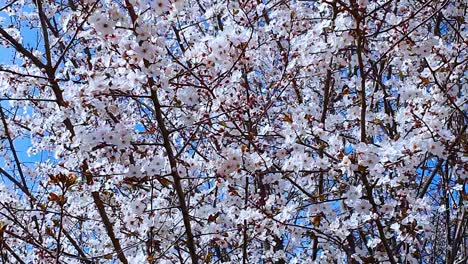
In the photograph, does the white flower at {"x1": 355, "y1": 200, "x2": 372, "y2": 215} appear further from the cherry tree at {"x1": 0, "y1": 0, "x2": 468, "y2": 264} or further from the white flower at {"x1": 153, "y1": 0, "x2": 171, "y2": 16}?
the white flower at {"x1": 153, "y1": 0, "x2": 171, "y2": 16}

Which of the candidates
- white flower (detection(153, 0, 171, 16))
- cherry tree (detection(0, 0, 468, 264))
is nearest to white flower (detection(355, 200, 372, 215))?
cherry tree (detection(0, 0, 468, 264))

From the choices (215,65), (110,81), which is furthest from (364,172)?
(110,81)

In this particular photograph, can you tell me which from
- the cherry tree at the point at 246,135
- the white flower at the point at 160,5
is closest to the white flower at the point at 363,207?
the cherry tree at the point at 246,135

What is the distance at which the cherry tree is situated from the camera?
326cm

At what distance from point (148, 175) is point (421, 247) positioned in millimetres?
2457

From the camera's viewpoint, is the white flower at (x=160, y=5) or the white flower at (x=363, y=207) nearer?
the white flower at (x=160, y=5)

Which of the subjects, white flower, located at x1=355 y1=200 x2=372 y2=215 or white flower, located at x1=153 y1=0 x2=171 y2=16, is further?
white flower, located at x1=355 y1=200 x2=372 y2=215

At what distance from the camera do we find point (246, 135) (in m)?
3.87

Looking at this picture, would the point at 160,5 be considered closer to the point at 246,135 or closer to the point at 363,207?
the point at 246,135

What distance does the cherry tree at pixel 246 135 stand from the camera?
3264 millimetres

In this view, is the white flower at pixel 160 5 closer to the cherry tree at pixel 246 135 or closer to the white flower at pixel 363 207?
the cherry tree at pixel 246 135

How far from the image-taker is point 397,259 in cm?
468

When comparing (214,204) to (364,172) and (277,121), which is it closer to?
(277,121)

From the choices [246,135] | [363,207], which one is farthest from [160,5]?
[363,207]
